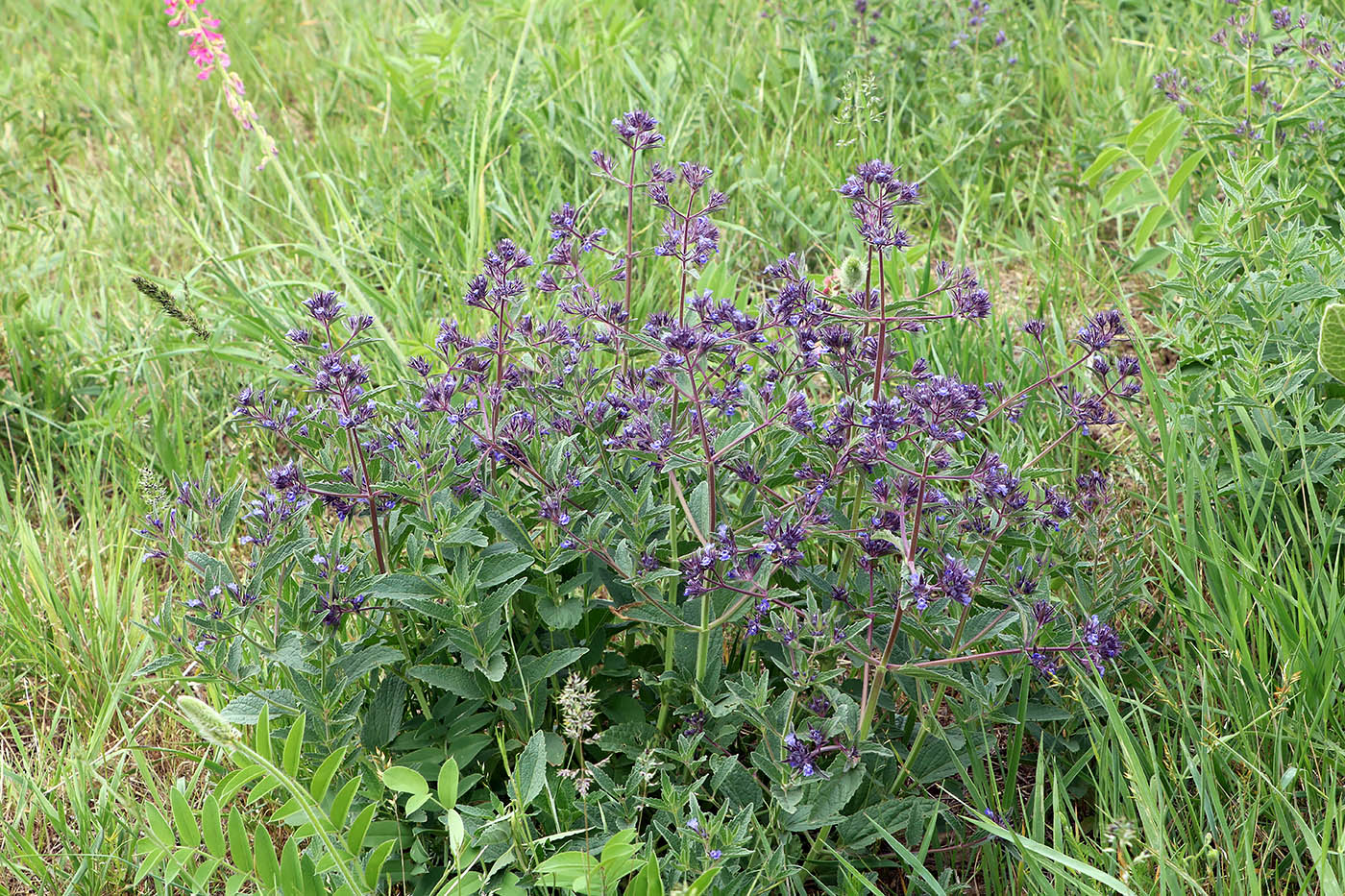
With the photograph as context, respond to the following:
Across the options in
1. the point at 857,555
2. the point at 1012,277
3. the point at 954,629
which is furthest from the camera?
the point at 1012,277

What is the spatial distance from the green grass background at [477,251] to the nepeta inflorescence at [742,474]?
0.27 m

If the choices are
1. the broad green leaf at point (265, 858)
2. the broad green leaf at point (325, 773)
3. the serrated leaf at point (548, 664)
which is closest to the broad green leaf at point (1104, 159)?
the serrated leaf at point (548, 664)

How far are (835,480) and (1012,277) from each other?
1864mm

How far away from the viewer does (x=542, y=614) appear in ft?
6.14

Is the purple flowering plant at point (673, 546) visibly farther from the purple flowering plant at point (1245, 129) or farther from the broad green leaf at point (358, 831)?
the purple flowering plant at point (1245, 129)

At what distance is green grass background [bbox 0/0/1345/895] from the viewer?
1862 millimetres

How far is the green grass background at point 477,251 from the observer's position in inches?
73.3

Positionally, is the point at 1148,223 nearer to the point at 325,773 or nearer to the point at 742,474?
the point at 742,474

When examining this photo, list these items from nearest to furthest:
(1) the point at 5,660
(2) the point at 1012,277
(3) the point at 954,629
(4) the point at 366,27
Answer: (3) the point at 954,629 < (1) the point at 5,660 < (2) the point at 1012,277 < (4) the point at 366,27

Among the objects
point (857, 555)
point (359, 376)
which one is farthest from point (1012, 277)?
point (359, 376)

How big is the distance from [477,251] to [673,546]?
5.79 ft

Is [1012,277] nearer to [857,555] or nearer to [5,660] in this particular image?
[857,555]

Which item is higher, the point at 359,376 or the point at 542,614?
the point at 359,376

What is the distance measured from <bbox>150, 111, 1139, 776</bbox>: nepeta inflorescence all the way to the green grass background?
27 cm
